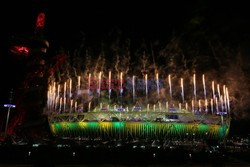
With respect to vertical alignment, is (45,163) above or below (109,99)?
below

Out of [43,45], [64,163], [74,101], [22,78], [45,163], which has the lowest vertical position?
[64,163]

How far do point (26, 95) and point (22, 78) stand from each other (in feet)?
17.0

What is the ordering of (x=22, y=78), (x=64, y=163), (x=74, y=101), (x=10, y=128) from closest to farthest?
(x=64, y=163) < (x=74, y=101) < (x=10, y=128) < (x=22, y=78)

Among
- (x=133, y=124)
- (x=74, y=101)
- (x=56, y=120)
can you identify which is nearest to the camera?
(x=133, y=124)

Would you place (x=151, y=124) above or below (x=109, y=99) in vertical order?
below

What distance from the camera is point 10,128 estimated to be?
63.0 meters

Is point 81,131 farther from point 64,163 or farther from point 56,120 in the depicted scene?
point 64,163

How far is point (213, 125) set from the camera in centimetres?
4488

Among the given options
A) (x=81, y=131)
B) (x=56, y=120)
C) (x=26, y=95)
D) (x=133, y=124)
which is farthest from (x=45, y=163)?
(x=26, y=95)

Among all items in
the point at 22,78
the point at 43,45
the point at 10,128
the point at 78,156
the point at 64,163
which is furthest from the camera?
the point at 43,45

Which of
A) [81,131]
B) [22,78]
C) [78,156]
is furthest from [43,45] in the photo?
[78,156]

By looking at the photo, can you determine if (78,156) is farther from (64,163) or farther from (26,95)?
(26,95)

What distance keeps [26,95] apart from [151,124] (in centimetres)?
4240

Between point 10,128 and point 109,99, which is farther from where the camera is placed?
point 10,128
